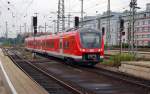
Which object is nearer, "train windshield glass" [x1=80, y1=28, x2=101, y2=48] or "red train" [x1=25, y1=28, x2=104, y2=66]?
"red train" [x1=25, y1=28, x2=104, y2=66]

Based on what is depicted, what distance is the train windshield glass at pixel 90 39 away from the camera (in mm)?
29125

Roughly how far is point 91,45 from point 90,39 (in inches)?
20.2

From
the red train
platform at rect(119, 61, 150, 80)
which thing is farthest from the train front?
platform at rect(119, 61, 150, 80)

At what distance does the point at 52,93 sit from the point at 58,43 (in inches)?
869

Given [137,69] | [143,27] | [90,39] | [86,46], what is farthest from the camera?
[143,27]

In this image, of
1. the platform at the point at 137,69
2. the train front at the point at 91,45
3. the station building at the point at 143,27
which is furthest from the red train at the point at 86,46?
the station building at the point at 143,27

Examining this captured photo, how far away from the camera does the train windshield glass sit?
1147 inches

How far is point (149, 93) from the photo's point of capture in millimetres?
14719

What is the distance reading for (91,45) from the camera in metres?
29.2

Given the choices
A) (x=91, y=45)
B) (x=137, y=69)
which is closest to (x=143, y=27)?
(x=91, y=45)

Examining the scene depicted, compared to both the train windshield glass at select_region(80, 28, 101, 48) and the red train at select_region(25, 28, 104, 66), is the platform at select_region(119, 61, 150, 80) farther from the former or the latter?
the train windshield glass at select_region(80, 28, 101, 48)

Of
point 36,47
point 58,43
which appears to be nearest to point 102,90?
point 58,43

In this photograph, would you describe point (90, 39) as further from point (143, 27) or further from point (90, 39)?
point (143, 27)

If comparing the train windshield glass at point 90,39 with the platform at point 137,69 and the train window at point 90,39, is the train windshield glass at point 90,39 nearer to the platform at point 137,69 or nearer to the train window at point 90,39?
the train window at point 90,39
